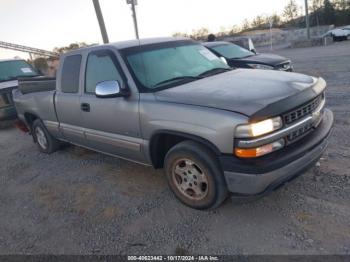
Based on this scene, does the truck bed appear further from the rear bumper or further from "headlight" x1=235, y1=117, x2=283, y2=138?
"headlight" x1=235, y1=117, x2=283, y2=138

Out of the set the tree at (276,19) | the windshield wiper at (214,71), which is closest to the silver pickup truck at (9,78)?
the windshield wiper at (214,71)

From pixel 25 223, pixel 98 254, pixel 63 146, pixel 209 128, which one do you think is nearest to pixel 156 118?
pixel 209 128

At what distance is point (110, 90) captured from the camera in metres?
3.82

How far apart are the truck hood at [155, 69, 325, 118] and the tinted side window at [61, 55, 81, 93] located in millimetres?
1660

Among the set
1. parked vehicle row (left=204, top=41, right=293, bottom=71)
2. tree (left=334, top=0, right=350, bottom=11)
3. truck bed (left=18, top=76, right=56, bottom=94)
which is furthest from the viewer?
tree (left=334, top=0, right=350, bottom=11)

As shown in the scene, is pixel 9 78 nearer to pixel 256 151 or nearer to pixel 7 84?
pixel 7 84

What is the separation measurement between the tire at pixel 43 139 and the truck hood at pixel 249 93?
3227 millimetres

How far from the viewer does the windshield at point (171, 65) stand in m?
3.93

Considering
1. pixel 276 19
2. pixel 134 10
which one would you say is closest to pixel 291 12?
pixel 276 19

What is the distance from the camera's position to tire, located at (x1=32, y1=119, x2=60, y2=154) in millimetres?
6141

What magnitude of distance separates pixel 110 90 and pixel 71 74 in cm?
140

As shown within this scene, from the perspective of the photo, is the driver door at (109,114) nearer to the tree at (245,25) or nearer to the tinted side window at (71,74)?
the tinted side window at (71,74)

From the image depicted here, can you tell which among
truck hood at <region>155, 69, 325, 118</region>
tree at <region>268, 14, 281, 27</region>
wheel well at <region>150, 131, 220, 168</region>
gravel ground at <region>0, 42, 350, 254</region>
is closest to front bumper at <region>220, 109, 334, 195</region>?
gravel ground at <region>0, 42, 350, 254</region>

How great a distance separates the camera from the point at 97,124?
4.54 metres
